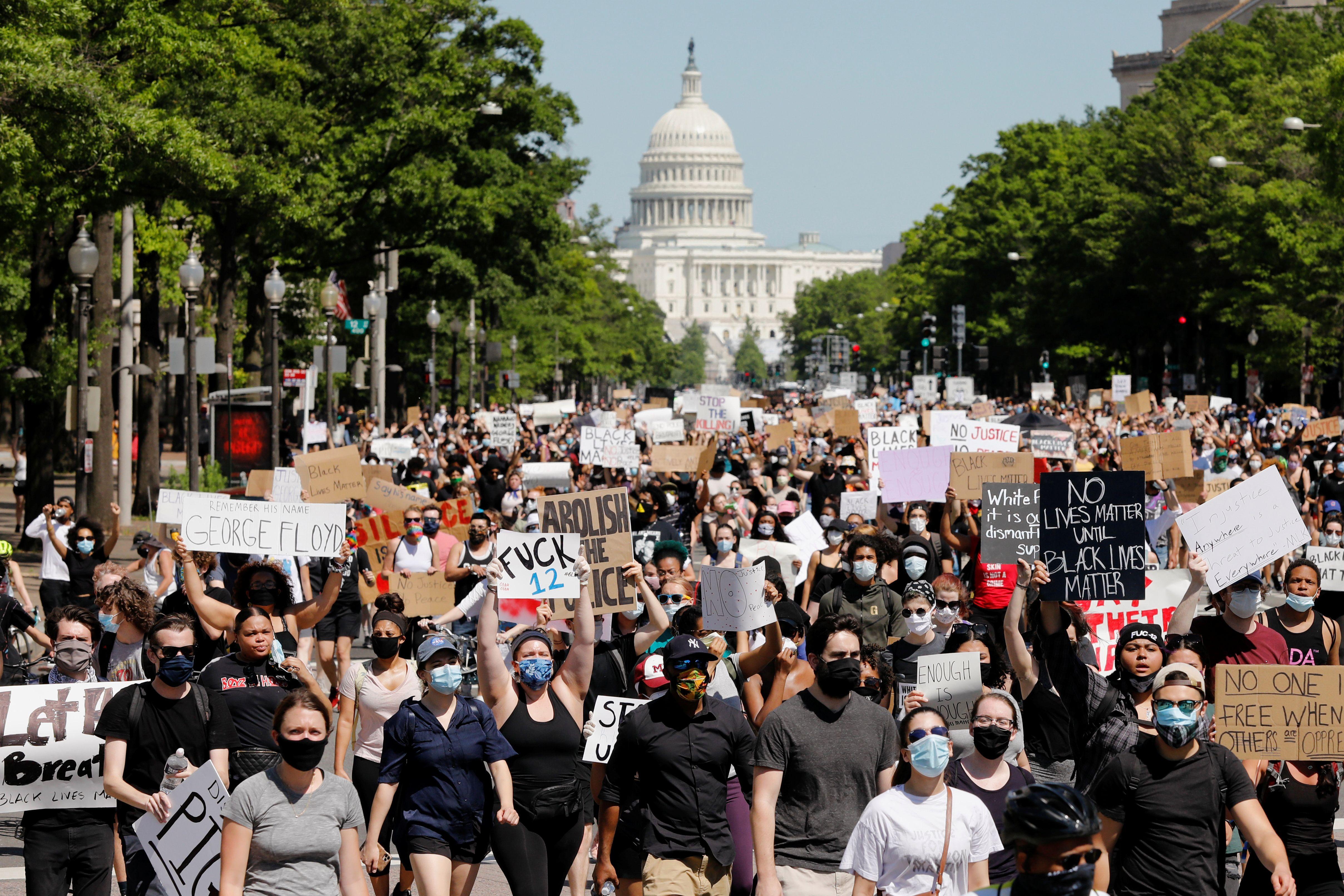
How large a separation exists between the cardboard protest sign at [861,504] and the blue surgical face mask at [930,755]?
11.9 m

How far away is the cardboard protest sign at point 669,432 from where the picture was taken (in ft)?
96.7

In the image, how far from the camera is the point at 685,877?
23.4 ft

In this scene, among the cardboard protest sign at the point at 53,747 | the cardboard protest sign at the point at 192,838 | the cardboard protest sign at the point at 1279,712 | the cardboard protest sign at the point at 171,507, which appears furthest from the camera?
the cardboard protest sign at the point at 171,507

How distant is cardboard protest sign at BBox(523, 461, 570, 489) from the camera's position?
23.8m

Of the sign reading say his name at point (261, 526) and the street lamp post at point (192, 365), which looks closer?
the sign reading say his name at point (261, 526)

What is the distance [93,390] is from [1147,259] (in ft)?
146

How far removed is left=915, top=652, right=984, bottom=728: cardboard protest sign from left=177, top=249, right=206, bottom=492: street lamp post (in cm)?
1811

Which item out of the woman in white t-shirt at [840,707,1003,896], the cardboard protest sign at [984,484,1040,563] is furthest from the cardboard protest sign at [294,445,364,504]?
the woman in white t-shirt at [840,707,1003,896]

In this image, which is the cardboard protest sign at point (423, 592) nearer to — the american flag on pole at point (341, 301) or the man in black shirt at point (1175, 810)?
the man in black shirt at point (1175, 810)

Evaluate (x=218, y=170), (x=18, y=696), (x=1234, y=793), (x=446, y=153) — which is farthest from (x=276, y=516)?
(x=446, y=153)

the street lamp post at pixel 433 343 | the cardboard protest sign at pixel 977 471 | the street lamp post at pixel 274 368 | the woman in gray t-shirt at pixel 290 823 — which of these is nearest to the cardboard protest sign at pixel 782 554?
the cardboard protest sign at pixel 977 471

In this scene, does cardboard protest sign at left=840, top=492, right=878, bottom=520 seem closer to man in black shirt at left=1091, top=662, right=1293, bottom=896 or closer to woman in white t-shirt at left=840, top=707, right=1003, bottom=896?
man in black shirt at left=1091, top=662, right=1293, bottom=896

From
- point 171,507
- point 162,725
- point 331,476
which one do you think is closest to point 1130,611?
point 162,725

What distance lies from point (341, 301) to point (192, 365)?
1234 cm
